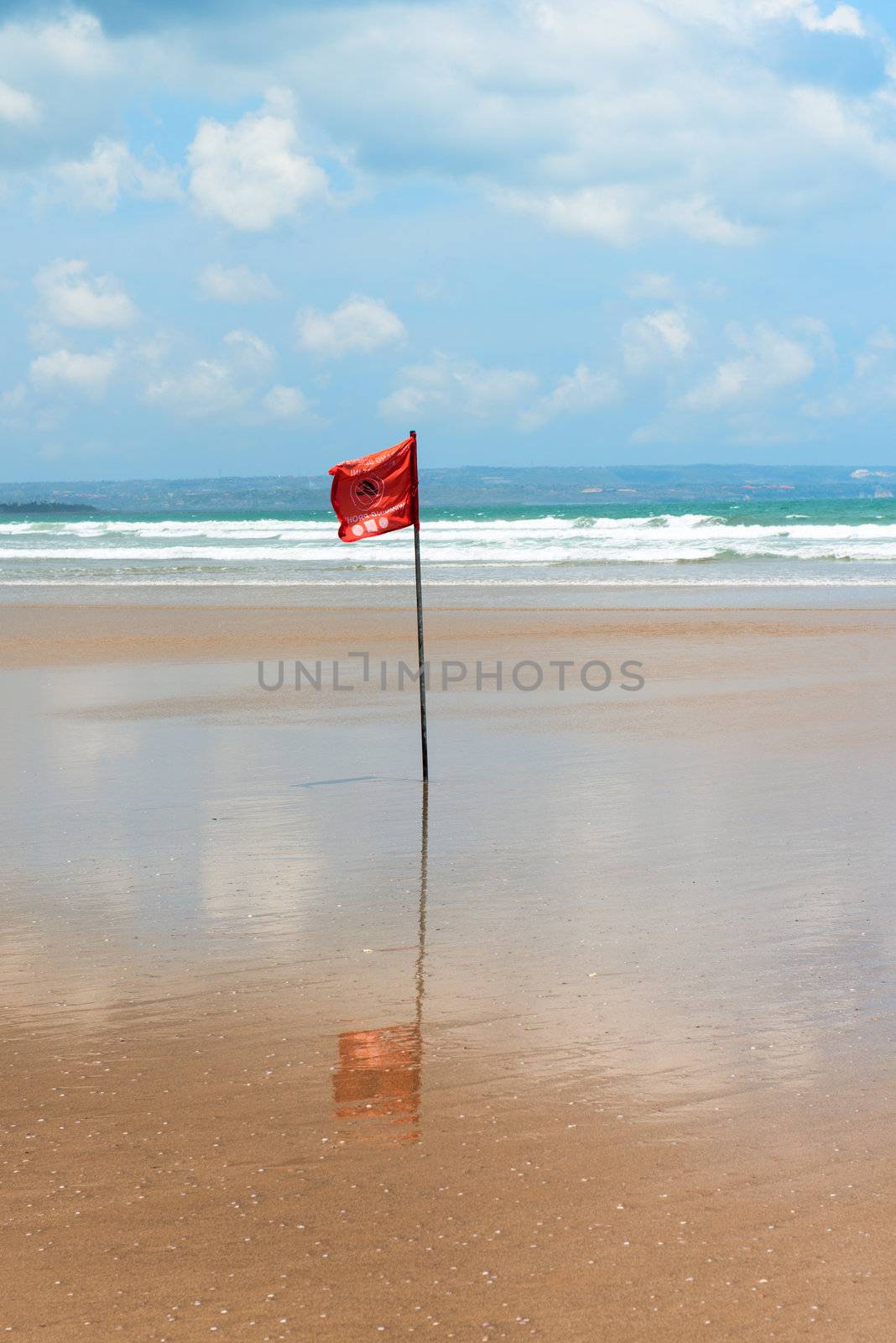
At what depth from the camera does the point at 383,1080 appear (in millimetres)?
3998

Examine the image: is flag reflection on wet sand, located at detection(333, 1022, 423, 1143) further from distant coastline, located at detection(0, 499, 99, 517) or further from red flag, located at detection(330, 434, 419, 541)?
distant coastline, located at detection(0, 499, 99, 517)

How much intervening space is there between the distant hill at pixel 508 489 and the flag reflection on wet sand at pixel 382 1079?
95.2 meters

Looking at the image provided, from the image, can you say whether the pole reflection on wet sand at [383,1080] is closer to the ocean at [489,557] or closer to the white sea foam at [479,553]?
the ocean at [489,557]

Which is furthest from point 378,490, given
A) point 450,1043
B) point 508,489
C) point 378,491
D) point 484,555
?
point 508,489

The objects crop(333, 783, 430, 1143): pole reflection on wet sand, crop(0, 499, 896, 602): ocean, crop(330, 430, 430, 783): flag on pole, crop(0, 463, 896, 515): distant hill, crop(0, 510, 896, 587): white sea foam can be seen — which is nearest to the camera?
crop(333, 783, 430, 1143): pole reflection on wet sand

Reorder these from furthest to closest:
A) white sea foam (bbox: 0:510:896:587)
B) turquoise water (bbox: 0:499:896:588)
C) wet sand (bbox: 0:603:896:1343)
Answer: white sea foam (bbox: 0:510:896:587)
turquoise water (bbox: 0:499:896:588)
wet sand (bbox: 0:603:896:1343)

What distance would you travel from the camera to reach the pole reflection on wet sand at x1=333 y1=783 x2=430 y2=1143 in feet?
12.2

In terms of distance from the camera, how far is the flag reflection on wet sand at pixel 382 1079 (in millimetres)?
3732

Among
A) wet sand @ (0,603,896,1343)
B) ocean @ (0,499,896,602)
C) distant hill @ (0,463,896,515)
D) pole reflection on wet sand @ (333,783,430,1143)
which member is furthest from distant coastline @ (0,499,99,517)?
pole reflection on wet sand @ (333,783,430,1143)

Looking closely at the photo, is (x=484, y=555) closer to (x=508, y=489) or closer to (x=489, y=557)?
(x=489, y=557)

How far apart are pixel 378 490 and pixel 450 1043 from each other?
526cm

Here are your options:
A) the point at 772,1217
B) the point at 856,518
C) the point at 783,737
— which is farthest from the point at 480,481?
the point at 772,1217

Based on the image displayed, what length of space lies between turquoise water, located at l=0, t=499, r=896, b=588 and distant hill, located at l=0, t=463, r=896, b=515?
42.0 metres

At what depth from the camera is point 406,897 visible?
6020mm
